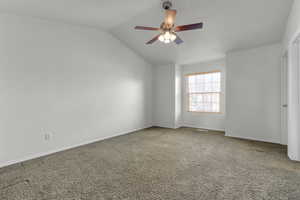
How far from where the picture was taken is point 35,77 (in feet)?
9.30

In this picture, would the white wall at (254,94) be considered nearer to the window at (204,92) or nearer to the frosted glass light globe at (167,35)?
the window at (204,92)

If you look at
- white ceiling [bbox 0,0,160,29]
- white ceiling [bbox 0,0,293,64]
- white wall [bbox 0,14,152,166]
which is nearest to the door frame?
white ceiling [bbox 0,0,293,64]

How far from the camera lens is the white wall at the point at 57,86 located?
257 cm

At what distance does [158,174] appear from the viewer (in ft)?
7.16

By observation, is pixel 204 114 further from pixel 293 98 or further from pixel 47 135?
pixel 47 135

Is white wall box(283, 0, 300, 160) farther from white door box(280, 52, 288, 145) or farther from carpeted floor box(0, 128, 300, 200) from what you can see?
white door box(280, 52, 288, 145)

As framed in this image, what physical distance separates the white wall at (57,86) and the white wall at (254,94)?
3.21 m

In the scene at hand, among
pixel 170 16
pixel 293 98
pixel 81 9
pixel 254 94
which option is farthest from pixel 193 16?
pixel 254 94

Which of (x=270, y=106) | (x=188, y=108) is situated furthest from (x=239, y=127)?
(x=188, y=108)

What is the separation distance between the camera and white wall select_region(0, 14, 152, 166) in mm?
2568

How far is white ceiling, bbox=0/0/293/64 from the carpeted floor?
2644 mm

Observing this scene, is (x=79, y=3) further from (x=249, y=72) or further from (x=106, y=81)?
(x=249, y=72)

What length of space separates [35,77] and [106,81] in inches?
64.2

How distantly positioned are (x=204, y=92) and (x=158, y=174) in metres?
3.92
